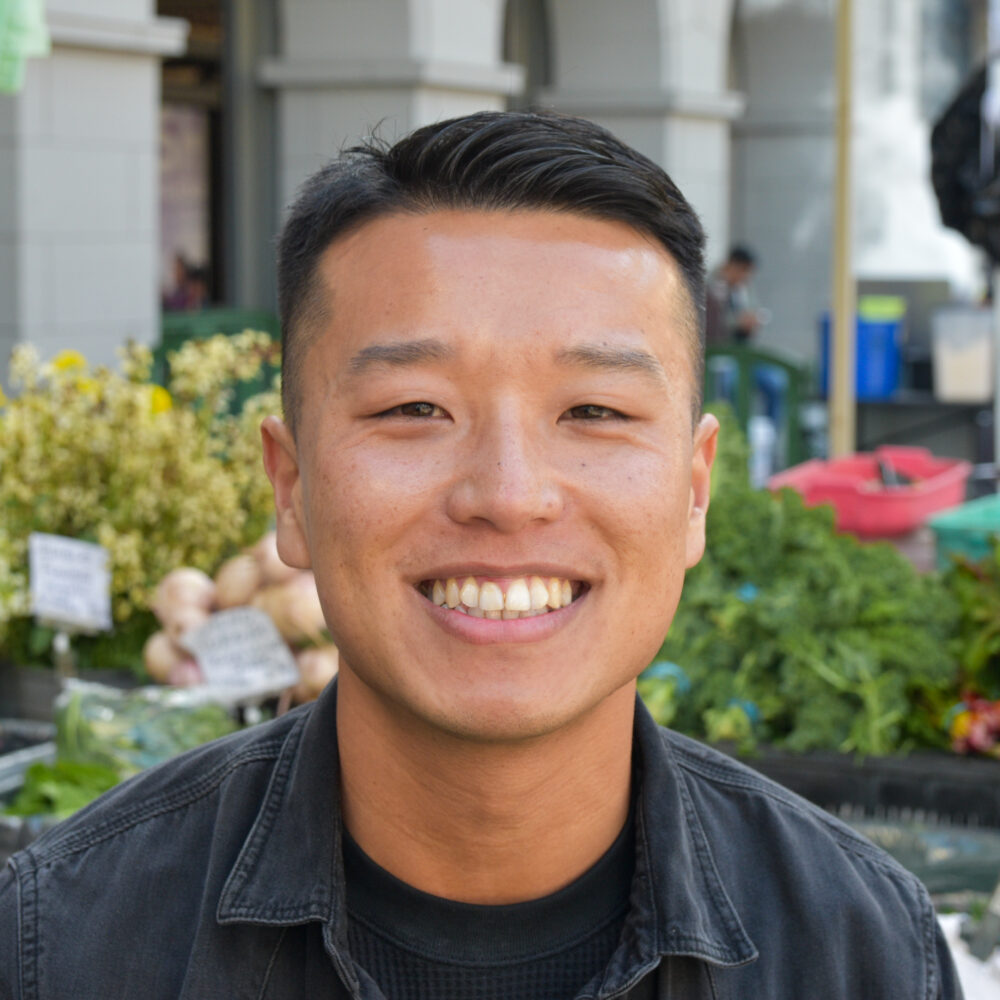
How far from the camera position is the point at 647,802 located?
1704 mm

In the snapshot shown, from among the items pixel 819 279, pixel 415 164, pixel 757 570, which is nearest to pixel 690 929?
pixel 415 164

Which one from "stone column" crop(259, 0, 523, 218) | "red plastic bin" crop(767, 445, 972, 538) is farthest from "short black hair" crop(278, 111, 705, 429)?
"stone column" crop(259, 0, 523, 218)

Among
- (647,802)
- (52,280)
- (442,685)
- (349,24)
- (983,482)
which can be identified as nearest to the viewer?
(442,685)

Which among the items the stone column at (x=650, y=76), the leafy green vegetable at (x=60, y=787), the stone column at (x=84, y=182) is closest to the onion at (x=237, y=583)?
the leafy green vegetable at (x=60, y=787)

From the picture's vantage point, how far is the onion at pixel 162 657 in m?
4.36

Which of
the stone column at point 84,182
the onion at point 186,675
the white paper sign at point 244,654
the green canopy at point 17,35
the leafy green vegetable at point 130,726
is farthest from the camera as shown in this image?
the stone column at point 84,182

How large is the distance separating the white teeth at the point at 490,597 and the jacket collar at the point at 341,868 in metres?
0.32

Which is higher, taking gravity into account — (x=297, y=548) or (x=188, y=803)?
(x=297, y=548)

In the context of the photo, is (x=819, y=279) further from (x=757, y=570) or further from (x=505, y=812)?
(x=505, y=812)

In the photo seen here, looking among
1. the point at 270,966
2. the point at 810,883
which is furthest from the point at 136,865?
the point at 810,883

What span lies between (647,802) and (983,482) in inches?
378

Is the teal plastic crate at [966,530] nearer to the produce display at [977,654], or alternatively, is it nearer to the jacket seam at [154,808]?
the produce display at [977,654]

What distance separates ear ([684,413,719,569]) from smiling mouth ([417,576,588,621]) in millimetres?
278

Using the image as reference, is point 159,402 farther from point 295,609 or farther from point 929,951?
point 929,951
